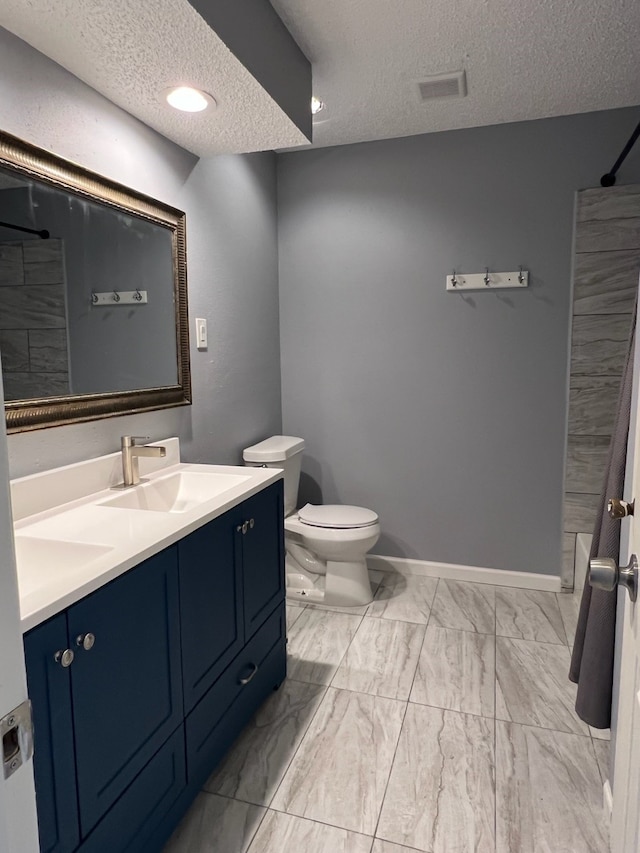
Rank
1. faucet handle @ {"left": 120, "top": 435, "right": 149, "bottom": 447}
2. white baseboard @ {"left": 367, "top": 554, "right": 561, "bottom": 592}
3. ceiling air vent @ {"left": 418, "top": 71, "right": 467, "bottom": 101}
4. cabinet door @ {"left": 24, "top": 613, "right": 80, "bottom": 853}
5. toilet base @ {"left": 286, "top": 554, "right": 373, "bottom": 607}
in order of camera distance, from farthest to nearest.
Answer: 1. white baseboard @ {"left": 367, "top": 554, "right": 561, "bottom": 592}
2. toilet base @ {"left": 286, "top": 554, "right": 373, "bottom": 607}
3. ceiling air vent @ {"left": 418, "top": 71, "right": 467, "bottom": 101}
4. faucet handle @ {"left": 120, "top": 435, "right": 149, "bottom": 447}
5. cabinet door @ {"left": 24, "top": 613, "right": 80, "bottom": 853}

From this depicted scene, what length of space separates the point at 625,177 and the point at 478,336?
99 centimetres

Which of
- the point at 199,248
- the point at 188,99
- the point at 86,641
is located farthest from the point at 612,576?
the point at 199,248

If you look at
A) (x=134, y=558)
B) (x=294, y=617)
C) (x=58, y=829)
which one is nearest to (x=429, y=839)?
(x=58, y=829)

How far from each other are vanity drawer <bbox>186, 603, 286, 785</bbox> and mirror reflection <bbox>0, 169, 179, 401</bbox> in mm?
998

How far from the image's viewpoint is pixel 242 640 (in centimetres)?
178

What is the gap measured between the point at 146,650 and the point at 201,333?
142 centimetres

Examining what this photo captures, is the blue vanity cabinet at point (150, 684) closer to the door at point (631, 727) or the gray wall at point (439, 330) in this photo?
the door at point (631, 727)

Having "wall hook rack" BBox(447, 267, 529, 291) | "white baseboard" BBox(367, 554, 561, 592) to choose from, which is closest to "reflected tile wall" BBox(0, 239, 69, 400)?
"wall hook rack" BBox(447, 267, 529, 291)

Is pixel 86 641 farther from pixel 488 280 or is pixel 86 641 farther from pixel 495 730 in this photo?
pixel 488 280

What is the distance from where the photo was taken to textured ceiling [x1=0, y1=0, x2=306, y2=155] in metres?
1.33

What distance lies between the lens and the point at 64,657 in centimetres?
104

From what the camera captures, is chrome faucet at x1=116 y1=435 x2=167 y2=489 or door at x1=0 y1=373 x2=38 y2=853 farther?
chrome faucet at x1=116 y1=435 x2=167 y2=489

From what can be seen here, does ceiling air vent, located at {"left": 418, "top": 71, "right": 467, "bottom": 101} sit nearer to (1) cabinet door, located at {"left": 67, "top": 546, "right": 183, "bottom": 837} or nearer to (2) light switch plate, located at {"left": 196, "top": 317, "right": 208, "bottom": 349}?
(2) light switch plate, located at {"left": 196, "top": 317, "right": 208, "bottom": 349}

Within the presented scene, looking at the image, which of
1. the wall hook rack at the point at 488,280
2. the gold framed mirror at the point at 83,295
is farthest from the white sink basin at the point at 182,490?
the wall hook rack at the point at 488,280
